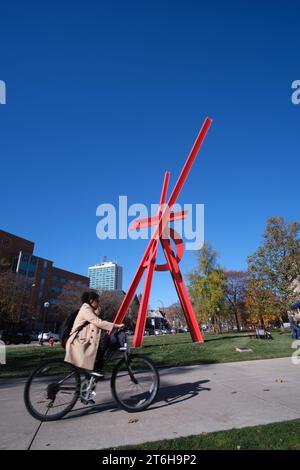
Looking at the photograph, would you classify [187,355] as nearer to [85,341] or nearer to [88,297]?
[88,297]

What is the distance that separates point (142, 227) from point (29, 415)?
1350cm

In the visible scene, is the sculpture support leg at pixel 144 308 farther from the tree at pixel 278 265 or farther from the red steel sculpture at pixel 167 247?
the tree at pixel 278 265

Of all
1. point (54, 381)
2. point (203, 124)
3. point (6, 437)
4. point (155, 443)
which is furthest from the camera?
point (203, 124)

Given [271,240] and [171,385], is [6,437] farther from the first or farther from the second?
[271,240]

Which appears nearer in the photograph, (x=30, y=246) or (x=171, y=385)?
(x=171, y=385)

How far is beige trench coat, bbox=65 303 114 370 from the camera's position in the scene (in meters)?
4.02

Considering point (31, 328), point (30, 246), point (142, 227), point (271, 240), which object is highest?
point (30, 246)

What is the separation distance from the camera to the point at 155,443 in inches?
117

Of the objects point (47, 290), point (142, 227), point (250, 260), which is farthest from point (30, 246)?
point (142, 227)

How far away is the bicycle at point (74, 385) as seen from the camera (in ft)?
12.9

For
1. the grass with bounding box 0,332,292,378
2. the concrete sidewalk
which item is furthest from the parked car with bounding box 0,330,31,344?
the concrete sidewalk

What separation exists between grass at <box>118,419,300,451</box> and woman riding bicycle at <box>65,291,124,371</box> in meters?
1.34

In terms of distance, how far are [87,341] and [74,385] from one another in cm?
60

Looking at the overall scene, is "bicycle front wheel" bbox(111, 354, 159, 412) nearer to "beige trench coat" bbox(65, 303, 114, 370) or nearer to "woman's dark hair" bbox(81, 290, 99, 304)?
"beige trench coat" bbox(65, 303, 114, 370)
